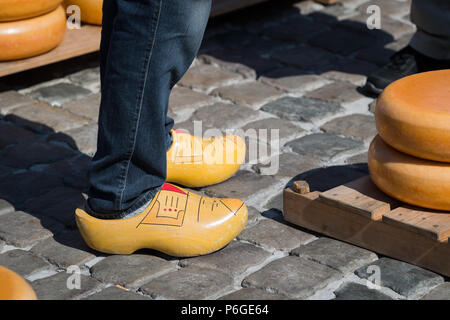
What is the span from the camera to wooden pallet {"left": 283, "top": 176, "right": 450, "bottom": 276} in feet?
7.34

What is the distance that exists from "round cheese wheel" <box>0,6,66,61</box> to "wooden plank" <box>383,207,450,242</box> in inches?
84.3

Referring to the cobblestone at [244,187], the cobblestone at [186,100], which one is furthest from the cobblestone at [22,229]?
the cobblestone at [186,100]

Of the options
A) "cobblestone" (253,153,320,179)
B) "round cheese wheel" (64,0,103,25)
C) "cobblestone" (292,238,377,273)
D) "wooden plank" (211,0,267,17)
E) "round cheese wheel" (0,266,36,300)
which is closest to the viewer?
"round cheese wheel" (0,266,36,300)

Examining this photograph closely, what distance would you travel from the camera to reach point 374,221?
2363mm

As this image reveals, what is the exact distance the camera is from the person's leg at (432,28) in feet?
12.0

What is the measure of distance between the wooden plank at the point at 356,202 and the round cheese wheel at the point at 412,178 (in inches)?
2.2

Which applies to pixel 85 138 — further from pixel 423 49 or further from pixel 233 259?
pixel 423 49

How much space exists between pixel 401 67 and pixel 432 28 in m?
0.24

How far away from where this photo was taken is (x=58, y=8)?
3.84 metres

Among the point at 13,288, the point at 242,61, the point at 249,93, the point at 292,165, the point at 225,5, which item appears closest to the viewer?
the point at 13,288

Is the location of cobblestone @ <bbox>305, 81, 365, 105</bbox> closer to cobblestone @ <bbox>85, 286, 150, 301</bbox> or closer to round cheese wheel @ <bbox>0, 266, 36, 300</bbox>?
cobblestone @ <bbox>85, 286, 150, 301</bbox>

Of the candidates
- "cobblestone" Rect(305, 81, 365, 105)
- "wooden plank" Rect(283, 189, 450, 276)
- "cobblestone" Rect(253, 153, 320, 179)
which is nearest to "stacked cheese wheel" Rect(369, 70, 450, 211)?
"wooden plank" Rect(283, 189, 450, 276)

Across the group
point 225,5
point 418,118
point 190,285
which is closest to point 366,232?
point 418,118
